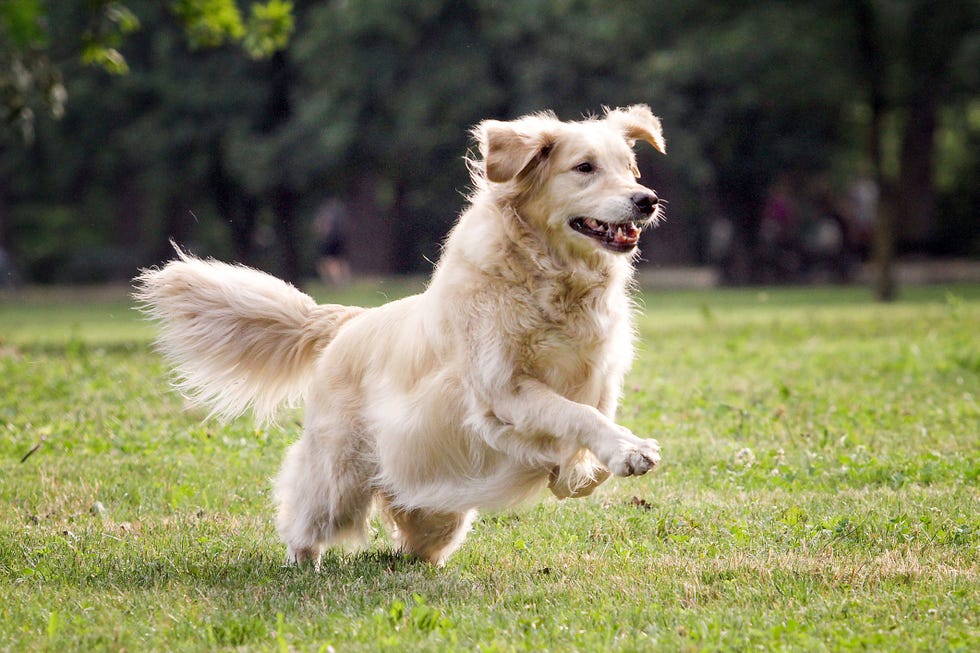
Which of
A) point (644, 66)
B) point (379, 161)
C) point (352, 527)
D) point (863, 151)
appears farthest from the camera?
point (863, 151)

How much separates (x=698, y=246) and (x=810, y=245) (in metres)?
7.63

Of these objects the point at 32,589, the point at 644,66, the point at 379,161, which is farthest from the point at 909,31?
the point at 32,589

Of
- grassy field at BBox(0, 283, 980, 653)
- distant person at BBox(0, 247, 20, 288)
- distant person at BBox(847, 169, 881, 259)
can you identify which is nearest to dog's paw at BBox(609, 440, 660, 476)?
grassy field at BBox(0, 283, 980, 653)

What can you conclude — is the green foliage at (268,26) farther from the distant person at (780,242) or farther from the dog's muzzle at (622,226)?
the distant person at (780,242)

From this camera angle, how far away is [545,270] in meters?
5.80

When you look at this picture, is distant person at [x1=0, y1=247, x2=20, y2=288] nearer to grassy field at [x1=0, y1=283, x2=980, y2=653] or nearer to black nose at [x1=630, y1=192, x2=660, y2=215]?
grassy field at [x1=0, y1=283, x2=980, y2=653]

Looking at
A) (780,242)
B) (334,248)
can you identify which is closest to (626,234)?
(780,242)

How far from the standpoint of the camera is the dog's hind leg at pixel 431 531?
6219 millimetres

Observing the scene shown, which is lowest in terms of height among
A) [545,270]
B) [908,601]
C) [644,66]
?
[908,601]

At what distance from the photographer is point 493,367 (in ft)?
18.4

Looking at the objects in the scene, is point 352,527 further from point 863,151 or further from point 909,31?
point 863,151

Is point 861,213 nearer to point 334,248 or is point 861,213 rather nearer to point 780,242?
point 780,242

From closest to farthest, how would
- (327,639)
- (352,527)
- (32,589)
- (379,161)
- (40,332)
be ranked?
1. (327,639)
2. (32,589)
3. (352,527)
4. (40,332)
5. (379,161)

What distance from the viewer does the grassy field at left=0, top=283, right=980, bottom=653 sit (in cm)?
473
